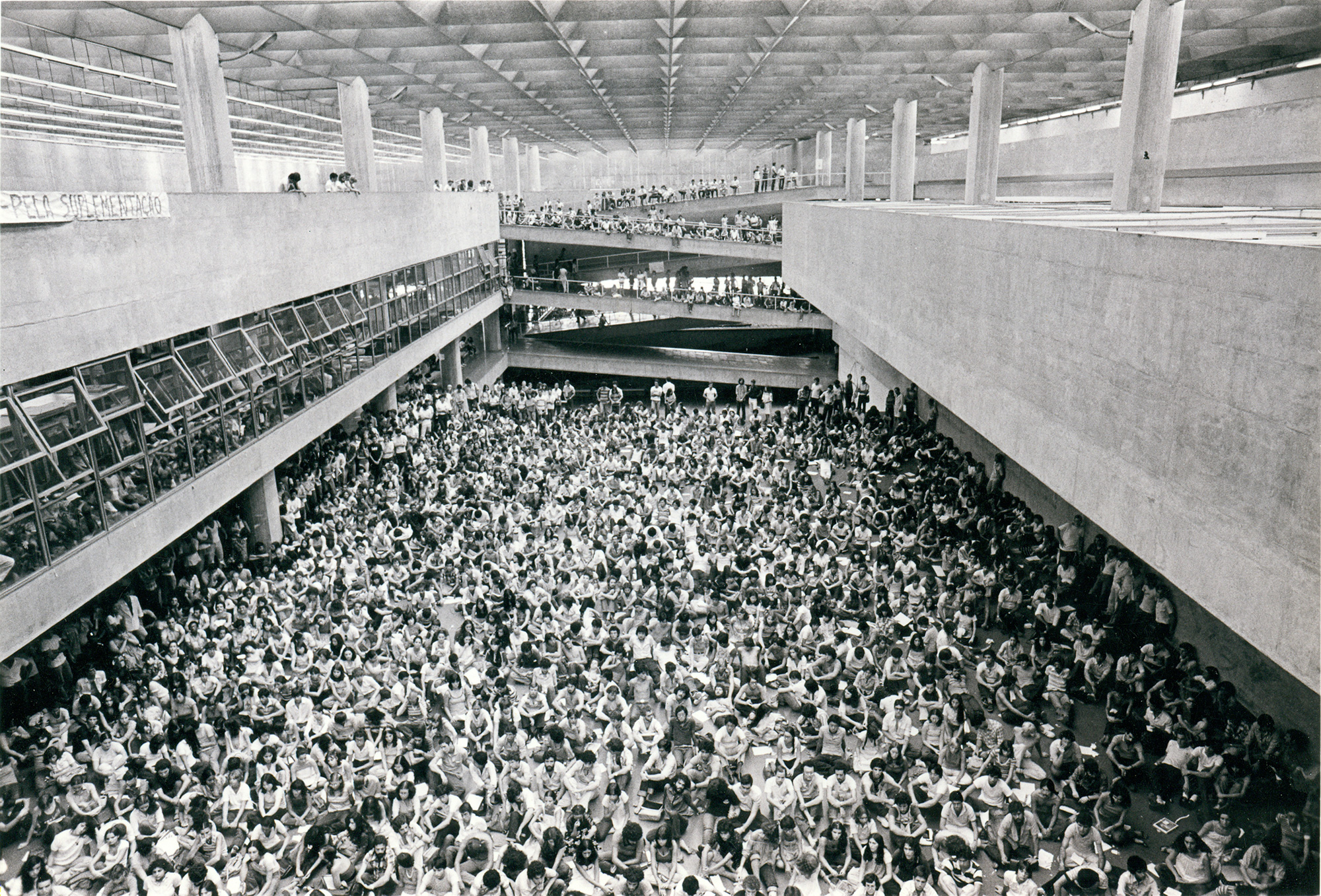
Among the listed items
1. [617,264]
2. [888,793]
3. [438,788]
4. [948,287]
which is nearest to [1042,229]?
[948,287]

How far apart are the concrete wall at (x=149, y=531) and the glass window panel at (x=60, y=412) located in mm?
1066

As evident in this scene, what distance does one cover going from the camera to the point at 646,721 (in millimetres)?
9273

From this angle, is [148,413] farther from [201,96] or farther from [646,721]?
[646,721]

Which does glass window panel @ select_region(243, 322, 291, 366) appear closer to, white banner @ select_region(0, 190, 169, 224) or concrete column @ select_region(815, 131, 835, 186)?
white banner @ select_region(0, 190, 169, 224)

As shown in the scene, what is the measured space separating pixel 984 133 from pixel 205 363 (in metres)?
17.7

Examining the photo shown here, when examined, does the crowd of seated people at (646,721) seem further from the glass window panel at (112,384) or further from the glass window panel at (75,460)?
the glass window panel at (112,384)

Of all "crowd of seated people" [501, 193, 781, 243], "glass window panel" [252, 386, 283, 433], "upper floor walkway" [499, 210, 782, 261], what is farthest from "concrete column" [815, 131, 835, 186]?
"glass window panel" [252, 386, 283, 433]

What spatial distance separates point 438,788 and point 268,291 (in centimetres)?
909

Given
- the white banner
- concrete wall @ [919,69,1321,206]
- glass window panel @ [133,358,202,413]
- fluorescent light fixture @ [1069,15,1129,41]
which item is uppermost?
fluorescent light fixture @ [1069,15,1129,41]

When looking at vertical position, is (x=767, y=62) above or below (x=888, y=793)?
above

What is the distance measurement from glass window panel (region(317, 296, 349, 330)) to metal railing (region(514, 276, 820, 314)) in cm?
1410

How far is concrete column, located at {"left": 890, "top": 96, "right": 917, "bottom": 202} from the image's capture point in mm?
27375

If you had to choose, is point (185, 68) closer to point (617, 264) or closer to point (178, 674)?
point (178, 674)

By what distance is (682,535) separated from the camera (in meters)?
13.7
